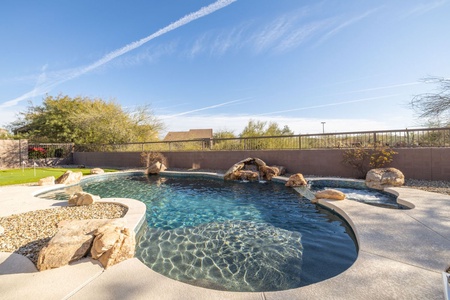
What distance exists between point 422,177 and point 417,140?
4.46 ft

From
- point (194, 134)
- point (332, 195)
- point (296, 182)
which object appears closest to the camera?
point (332, 195)

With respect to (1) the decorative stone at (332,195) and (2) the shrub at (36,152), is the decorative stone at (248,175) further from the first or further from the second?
(2) the shrub at (36,152)

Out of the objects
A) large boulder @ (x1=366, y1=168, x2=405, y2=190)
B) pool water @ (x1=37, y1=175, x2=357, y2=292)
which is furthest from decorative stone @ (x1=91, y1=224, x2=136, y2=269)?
large boulder @ (x1=366, y1=168, x2=405, y2=190)

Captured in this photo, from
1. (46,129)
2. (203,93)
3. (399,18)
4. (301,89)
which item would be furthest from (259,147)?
(46,129)

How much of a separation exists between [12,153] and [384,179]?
22.4m

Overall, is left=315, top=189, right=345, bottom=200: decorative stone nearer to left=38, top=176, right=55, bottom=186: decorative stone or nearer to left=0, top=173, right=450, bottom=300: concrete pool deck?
left=0, top=173, right=450, bottom=300: concrete pool deck

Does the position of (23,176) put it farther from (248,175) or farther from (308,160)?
(308,160)

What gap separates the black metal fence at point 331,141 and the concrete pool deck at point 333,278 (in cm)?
568

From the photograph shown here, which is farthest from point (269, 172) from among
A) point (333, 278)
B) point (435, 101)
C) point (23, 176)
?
point (23, 176)

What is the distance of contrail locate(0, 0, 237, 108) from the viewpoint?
10.2 meters

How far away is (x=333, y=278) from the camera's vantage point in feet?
6.09

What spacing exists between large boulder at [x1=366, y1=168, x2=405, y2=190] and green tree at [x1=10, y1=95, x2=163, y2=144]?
51.2 ft

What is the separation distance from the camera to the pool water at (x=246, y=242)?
2.30m

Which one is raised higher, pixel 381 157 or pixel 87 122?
pixel 87 122
